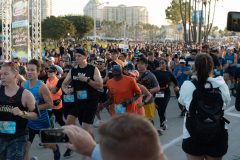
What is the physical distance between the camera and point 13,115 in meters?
4.77

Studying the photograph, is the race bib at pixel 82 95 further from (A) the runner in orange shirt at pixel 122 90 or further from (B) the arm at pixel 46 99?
(B) the arm at pixel 46 99

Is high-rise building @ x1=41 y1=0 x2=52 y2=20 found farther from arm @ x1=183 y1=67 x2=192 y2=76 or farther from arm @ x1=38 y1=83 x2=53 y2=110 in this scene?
arm @ x1=38 y1=83 x2=53 y2=110

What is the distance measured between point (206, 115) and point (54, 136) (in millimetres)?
2183

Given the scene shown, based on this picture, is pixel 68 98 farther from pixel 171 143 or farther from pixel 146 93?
pixel 171 143

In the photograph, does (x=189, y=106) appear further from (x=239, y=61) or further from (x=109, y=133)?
(x=239, y=61)

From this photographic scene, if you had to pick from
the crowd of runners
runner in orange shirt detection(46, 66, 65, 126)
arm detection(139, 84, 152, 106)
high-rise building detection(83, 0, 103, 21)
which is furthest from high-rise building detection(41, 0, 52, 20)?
arm detection(139, 84, 152, 106)

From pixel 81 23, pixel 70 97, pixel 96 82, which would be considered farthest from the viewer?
pixel 81 23

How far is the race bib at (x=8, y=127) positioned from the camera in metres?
4.75

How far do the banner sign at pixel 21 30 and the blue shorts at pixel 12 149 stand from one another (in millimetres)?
13513

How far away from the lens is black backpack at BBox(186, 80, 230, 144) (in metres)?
4.02

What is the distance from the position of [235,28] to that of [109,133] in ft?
18.8

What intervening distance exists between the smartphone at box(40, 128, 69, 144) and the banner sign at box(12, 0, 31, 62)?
16.2m

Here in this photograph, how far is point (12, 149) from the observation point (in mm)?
4793

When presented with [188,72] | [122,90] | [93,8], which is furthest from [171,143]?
[93,8]
